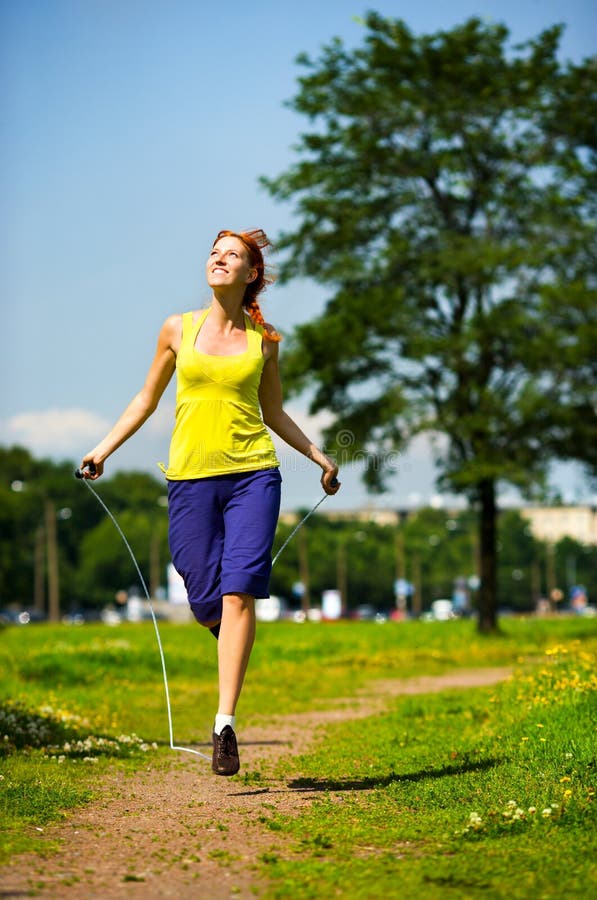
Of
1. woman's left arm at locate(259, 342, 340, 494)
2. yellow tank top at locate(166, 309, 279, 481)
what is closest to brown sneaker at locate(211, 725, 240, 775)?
yellow tank top at locate(166, 309, 279, 481)

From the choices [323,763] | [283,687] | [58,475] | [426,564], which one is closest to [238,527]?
[323,763]

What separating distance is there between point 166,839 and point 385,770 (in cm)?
221

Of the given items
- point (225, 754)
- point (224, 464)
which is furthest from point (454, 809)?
point (224, 464)

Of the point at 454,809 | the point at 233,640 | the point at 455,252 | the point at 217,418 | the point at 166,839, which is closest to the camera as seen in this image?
the point at 166,839

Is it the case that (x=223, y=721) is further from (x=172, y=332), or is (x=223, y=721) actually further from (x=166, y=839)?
(x=172, y=332)

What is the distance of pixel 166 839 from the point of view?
4.79 m

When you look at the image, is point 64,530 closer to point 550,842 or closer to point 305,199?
point 305,199

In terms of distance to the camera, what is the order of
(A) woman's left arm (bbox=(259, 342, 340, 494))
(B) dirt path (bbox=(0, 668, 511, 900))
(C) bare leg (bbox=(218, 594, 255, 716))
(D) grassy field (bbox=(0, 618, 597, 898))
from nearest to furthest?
(B) dirt path (bbox=(0, 668, 511, 900)) < (D) grassy field (bbox=(0, 618, 597, 898)) < (C) bare leg (bbox=(218, 594, 255, 716)) < (A) woman's left arm (bbox=(259, 342, 340, 494))

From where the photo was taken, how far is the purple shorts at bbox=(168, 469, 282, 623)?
6137mm

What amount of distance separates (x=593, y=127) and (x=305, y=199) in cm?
577

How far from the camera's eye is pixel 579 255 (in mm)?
25062

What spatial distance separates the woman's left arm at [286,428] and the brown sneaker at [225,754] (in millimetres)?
1401

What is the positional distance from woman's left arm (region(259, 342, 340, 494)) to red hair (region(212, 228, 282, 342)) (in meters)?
0.14

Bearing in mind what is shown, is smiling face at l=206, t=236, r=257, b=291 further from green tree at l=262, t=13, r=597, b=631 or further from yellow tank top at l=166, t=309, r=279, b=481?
green tree at l=262, t=13, r=597, b=631
